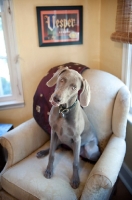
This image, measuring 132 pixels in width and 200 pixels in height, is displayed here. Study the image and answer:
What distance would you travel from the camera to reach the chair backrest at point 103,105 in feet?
4.64

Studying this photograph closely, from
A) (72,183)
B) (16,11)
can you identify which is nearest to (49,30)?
(16,11)

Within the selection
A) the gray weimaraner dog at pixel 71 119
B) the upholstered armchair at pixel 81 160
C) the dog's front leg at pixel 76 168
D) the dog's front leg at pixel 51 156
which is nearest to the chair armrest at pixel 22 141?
the upholstered armchair at pixel 81 160

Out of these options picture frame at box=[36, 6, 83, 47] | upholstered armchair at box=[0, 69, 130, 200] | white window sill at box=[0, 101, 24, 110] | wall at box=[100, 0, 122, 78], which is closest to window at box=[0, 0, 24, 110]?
white window sill at box=[0, 101, 24, 110]

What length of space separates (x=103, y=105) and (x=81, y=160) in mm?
458

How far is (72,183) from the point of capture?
1.20 m

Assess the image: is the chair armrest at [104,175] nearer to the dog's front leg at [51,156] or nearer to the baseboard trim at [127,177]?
the dog's front leg at [51,156]

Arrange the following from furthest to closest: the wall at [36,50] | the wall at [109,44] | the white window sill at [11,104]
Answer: the white window sill at [11,104] → the wall at [36,50] → the wall at [109,44]

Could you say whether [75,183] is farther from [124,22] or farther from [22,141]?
[124,22]

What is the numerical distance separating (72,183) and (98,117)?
0.52 m

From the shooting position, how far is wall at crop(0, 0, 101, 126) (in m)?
1.74

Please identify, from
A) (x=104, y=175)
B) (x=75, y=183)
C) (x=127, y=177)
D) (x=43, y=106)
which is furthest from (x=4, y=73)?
(x=127, y=177)

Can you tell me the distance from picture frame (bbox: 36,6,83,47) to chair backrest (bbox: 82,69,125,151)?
0.62m

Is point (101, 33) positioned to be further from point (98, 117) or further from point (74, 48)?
point (98, 117)

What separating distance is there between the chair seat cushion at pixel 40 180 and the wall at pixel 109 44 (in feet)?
3.02
